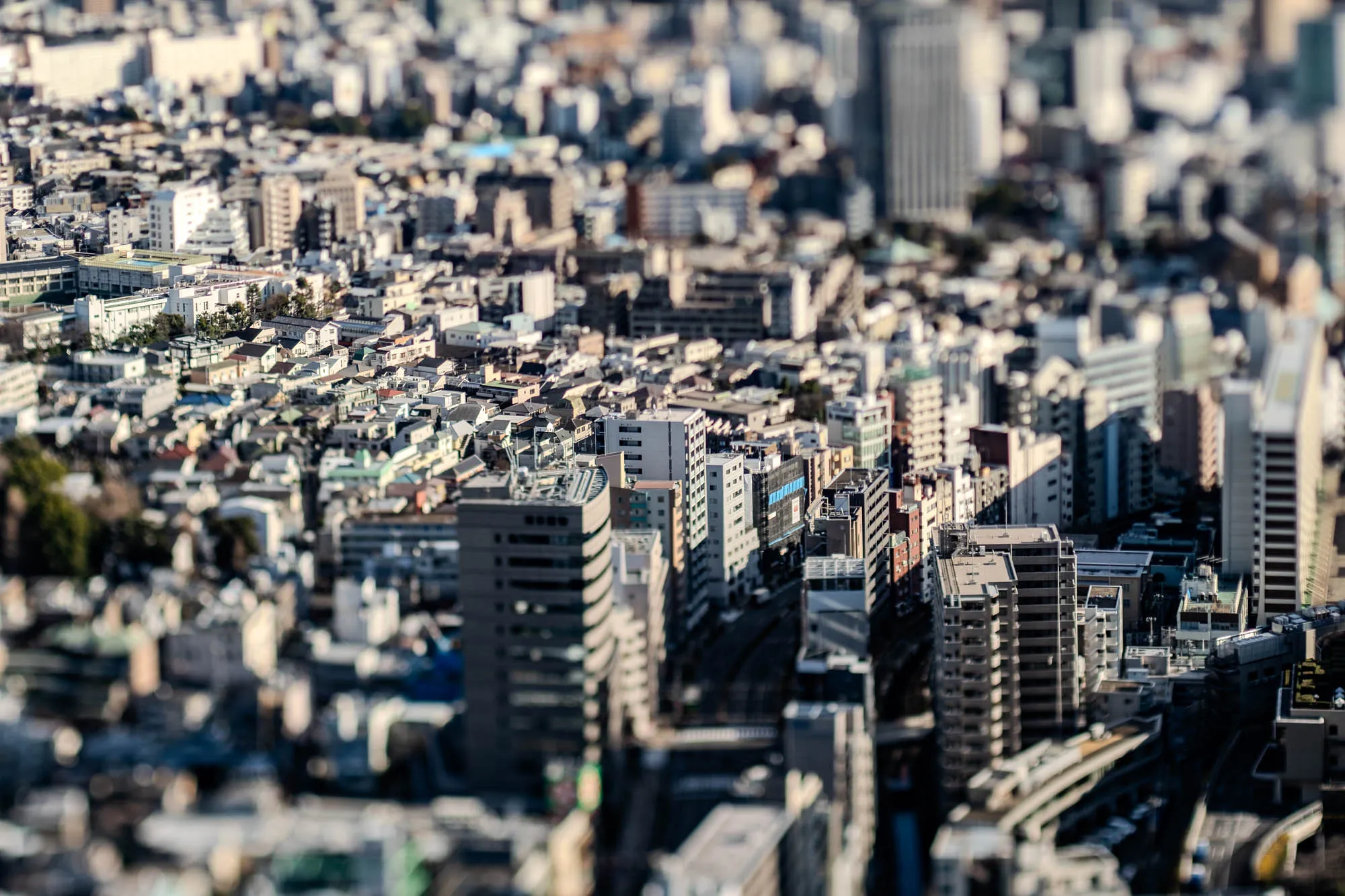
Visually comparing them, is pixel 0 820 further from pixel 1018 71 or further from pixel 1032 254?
pixel 1018 71

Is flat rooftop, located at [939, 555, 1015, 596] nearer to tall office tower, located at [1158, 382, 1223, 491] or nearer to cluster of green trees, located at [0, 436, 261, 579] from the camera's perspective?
cluster of green trees, located at [0, 436, 261, 579]

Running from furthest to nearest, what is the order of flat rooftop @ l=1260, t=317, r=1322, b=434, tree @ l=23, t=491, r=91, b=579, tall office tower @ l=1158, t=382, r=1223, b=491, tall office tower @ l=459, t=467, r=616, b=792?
tall office tower @ l=1158, t=382, r=1223, b=491
flat rooftop @ l=1260, t=317, r=1322, b=434
tree @ l=23, t=491, r=91, b=579
tall office tower @ l=459, t=467, r=616, b=792

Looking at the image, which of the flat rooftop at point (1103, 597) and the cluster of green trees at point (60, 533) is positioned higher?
the cluster of green trees at point (60, 533)

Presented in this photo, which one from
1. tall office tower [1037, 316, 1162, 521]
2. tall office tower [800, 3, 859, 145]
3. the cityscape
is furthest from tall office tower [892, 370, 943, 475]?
tall office tower [800, 3, 859, 145]

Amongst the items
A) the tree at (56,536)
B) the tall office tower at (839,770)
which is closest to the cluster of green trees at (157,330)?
the tree at (56,536)

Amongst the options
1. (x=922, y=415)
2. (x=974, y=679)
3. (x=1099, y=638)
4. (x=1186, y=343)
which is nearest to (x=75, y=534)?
(x=974, y=679)

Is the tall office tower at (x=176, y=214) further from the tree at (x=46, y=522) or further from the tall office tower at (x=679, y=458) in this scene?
the tree at (x=46, y=522)

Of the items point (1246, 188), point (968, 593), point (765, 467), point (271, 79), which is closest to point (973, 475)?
point (765, 467)
